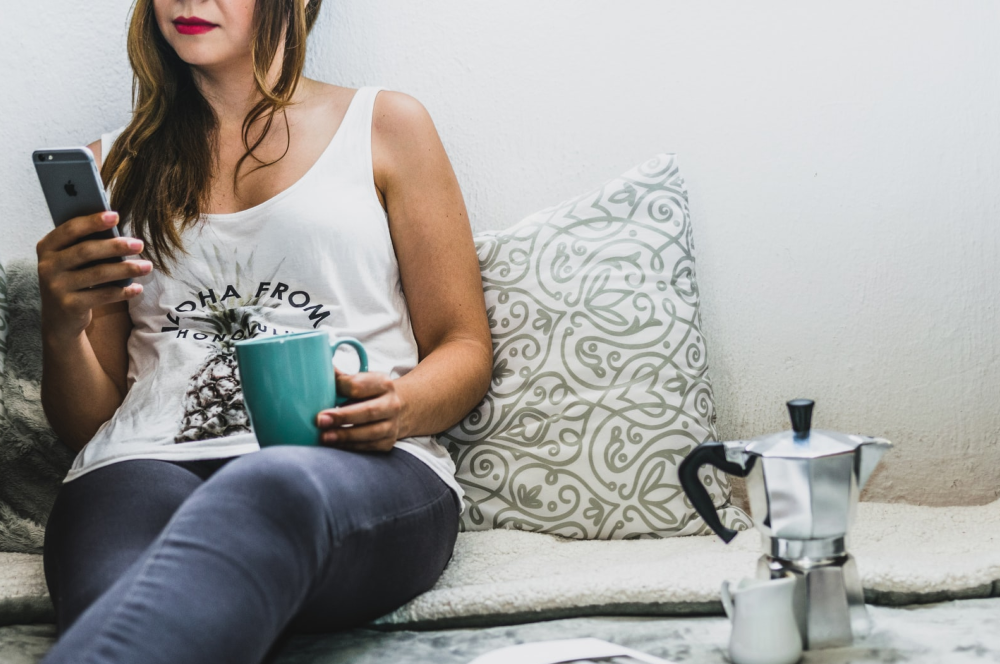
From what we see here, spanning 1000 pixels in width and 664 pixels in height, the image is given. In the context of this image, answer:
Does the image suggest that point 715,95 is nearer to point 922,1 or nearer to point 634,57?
point 634,57

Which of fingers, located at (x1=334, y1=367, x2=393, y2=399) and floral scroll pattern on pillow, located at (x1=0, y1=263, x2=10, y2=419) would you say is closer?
fingers, located at (x1=334, y1=367, x2=393, y2=399)

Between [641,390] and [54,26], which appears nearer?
[641,390]

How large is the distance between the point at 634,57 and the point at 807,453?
820 mm

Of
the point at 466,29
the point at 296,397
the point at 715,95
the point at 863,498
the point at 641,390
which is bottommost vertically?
the point at 863,498

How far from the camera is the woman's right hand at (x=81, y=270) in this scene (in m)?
0.86

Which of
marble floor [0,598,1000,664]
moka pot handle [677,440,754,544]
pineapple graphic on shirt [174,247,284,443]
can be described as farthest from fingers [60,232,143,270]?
moka pot handle [677,440,754,544]

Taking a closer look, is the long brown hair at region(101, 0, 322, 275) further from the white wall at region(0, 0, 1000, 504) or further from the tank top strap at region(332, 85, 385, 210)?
the white wall at region(0, 0, 1000, 504)

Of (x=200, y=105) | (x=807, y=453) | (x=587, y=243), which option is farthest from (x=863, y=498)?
(x=200, y=105)

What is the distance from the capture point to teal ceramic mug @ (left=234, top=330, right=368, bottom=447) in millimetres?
728

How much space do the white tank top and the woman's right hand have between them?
0.40 ft

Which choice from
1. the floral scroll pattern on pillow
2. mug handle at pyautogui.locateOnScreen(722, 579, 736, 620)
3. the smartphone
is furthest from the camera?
the floral scroll pattern on pillow

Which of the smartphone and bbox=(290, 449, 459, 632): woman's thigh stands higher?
the smartphone

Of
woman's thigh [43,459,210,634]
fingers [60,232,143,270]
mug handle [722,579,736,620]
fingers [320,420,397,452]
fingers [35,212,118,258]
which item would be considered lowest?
mug handle [722,579,736,620]

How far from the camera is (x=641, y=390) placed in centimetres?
111
